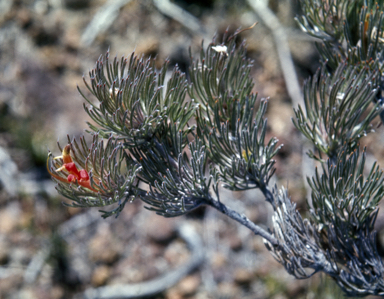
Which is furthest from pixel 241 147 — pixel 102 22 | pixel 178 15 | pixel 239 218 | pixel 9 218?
pixel 102 22

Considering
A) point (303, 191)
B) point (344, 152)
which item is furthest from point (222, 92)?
point (303, 191)

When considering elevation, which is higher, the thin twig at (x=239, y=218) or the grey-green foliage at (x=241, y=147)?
the grey-green foliage at (x=241, y=147)

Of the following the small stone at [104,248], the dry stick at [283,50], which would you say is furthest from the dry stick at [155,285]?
the dry stick at [283,50]

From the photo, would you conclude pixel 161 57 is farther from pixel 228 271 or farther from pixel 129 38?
pixel 228 271

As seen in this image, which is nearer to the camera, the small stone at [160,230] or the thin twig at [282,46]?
the small stone at [160,230]

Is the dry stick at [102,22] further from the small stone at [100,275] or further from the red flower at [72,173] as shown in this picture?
the red flower at [72,173]

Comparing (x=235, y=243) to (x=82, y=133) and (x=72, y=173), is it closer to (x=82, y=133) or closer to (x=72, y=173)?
(x=82, y=133)
